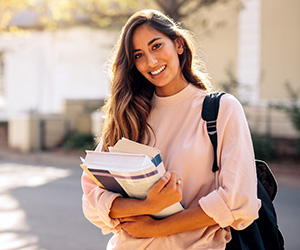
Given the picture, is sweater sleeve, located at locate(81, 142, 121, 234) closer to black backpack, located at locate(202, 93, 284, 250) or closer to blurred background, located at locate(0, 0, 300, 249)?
black backpack, located at locate(202, 93, 284, 250)

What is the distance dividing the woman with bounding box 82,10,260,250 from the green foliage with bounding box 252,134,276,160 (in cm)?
873

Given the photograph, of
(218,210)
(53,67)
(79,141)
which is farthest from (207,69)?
(218,210)

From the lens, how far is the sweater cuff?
183cm

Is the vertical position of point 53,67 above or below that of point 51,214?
above

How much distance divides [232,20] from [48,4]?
571cm

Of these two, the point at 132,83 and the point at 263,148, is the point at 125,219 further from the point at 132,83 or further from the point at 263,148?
the point at 263,148

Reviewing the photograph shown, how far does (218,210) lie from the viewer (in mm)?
1836

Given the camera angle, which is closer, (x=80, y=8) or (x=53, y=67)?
(x=80, y=8)

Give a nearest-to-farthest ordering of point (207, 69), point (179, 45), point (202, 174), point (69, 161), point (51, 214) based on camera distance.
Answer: point (202, 174)
point (179, 45)
point (51, 214)
point (69, 161)
point (207, 69)

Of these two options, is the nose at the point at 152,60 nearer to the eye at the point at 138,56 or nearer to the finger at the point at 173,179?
the eye at the point at 138,56

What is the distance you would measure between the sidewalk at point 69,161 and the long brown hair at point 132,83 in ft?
22.3

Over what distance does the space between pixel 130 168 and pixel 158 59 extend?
2.18 feet

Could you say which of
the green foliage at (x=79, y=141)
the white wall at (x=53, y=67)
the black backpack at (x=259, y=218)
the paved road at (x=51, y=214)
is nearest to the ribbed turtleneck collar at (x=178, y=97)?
the black backpack at (x=259, y=218)

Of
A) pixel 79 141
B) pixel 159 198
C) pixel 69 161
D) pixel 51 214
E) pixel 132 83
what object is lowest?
pixel 69 161
